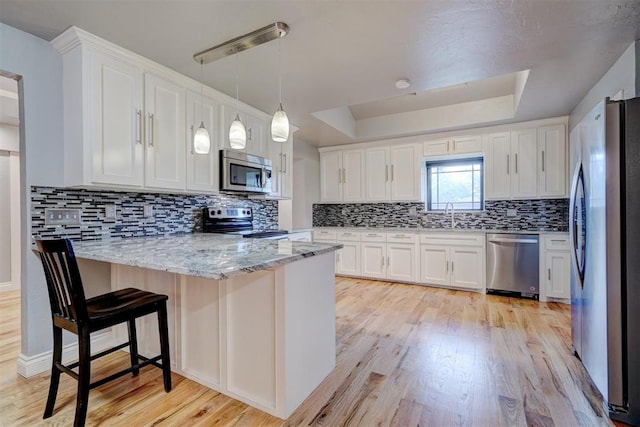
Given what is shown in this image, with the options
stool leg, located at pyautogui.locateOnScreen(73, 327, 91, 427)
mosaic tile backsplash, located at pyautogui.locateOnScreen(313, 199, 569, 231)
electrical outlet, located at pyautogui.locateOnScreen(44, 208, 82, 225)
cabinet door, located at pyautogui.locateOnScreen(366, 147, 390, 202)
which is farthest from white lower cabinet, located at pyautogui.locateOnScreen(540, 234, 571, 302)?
electrical outlet, located at pyautogui.locateOnScreen(44, 208, 82, 225)

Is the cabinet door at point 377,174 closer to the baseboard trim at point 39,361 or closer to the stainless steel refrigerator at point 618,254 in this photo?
the stainless steel refrigerator at point 618,254

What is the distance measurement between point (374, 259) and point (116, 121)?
3.67 m

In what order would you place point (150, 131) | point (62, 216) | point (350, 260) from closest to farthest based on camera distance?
1. point (62, 216)
2. point (150, 131)
3. point (350, 260)

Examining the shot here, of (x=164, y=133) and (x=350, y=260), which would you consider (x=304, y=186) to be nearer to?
(x=350, y=260)

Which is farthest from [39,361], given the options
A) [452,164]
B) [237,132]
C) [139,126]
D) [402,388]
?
[452,164]

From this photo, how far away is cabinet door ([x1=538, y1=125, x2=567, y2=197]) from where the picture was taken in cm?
377

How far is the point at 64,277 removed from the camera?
1.46 meters

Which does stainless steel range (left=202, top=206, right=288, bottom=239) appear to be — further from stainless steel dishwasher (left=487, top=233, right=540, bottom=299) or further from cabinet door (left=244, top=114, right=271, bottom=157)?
stainless steel dishwasher (left=487, top=233, right=540, bottom=299)

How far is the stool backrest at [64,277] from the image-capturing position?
1418mm

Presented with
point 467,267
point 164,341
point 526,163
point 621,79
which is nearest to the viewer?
point 164,341

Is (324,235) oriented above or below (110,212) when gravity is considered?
below

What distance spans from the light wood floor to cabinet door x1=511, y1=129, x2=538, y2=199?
1.74 meters

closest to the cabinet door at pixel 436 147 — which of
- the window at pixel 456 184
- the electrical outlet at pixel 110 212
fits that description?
the window at pixel 456 184

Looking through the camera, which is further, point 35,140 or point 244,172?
point 244,172
